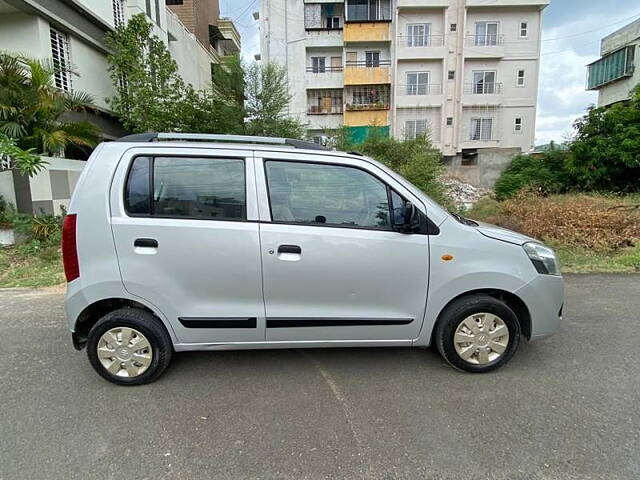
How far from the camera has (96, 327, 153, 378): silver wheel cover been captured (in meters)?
2.88

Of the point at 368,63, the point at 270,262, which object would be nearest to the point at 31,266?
the point at 270,262

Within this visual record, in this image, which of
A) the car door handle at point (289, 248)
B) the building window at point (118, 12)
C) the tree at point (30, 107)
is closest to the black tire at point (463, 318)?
the car door handle at point (289, 248)

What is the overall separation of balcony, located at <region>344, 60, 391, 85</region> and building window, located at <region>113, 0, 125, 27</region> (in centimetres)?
1475

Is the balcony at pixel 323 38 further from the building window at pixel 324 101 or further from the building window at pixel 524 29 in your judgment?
the building window at pixel 524 29

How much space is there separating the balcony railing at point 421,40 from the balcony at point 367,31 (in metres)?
1.30

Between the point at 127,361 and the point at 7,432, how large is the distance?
79cm

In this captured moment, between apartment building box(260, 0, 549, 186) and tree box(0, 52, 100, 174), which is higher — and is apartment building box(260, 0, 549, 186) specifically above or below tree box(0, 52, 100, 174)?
above

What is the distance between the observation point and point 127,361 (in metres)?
2.91

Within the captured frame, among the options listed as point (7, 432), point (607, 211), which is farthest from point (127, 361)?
point (607, 211)

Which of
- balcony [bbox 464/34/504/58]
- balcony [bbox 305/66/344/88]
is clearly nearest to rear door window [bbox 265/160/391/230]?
balcony [bbox 305/66/344/88]

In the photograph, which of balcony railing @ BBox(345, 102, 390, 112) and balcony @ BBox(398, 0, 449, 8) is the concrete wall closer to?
balcony railing @ BBox(345, 102, 390, 112)

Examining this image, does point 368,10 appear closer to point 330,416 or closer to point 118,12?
point 118,12

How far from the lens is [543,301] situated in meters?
3.04

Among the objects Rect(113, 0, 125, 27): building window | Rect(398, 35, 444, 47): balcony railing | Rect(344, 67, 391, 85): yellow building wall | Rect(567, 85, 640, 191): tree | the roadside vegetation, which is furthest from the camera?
Rect(398, 35, 444, 47): balcony railing
